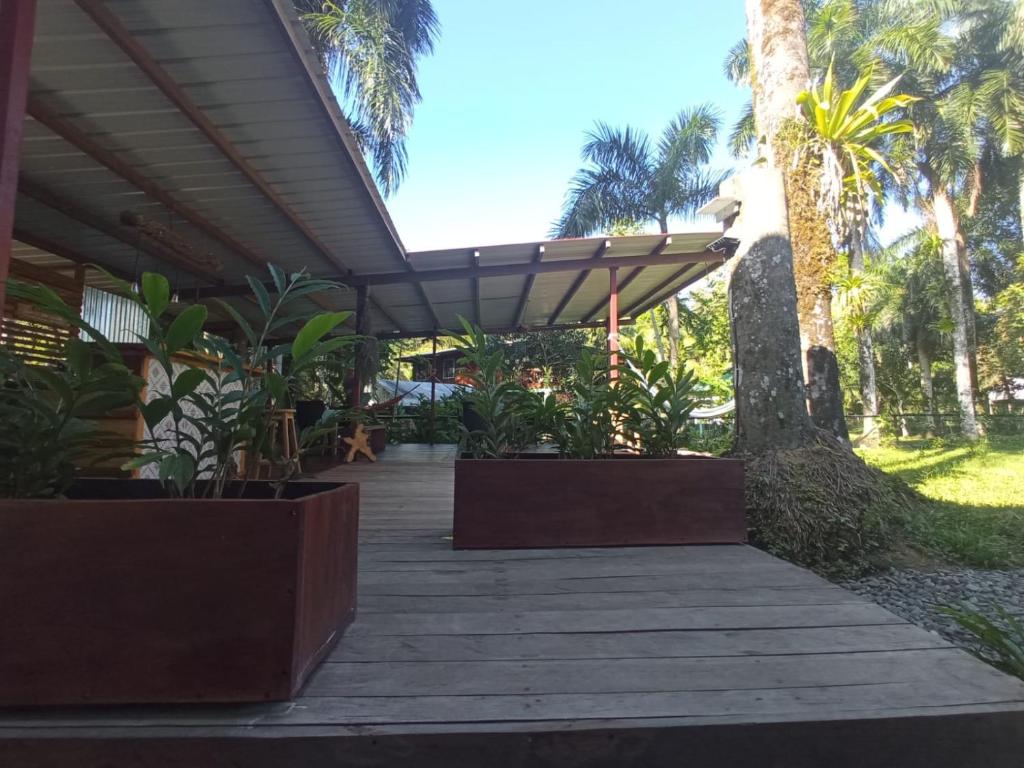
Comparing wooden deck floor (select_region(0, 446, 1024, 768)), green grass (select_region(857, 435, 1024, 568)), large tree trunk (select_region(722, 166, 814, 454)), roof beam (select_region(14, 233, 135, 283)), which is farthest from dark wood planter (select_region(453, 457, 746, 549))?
roof beam (select_region(14, 233, 135, 283))

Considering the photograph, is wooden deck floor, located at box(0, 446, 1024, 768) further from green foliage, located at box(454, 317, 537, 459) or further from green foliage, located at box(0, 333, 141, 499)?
green foliage, located at box(454, 317, 537, 459)

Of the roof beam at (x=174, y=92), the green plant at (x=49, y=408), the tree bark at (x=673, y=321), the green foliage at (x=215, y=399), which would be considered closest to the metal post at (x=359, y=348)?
the roof beam at (x=174, y=92)

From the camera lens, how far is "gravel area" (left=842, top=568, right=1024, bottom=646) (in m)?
2.89

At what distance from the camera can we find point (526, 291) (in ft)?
26.5

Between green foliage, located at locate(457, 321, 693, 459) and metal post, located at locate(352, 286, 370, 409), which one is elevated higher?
metal post, located at locate(352, 286, 370, 409)

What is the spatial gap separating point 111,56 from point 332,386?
5.59 m

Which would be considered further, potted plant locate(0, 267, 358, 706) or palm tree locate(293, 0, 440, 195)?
palm tree locate(293, 0, 440, 195)

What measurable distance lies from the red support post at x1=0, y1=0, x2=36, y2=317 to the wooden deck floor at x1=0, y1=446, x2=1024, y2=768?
131cm

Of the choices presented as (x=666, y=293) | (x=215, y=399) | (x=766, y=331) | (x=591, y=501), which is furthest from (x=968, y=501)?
(x=215, y=399)

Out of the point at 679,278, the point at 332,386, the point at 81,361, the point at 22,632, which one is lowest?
the point at 22,632

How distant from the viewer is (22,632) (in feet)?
3.58

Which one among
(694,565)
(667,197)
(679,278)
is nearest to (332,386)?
(679,278)

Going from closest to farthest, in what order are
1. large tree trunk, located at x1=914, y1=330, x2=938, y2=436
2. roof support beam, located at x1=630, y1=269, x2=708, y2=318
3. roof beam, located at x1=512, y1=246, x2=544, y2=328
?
roof beam, located at x1=512, y1=246, x2=544, y2=328 < roof support beam, located at x1=630, y1=269, x2=708, y2=318 < large tree trunk, located at x1=914, y1=330, x2=938, y2=436

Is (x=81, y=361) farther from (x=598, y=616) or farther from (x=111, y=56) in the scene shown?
(x=111, y=56)
